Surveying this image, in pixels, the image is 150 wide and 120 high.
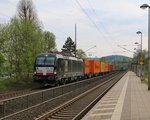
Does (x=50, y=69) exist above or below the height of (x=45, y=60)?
below

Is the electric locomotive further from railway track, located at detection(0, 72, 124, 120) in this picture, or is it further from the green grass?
railway track, located at detection(0, 72, 124, 120)

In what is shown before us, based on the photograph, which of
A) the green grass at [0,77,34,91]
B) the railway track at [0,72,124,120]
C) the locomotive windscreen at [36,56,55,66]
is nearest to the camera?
the railway track at [0,72,124,120]

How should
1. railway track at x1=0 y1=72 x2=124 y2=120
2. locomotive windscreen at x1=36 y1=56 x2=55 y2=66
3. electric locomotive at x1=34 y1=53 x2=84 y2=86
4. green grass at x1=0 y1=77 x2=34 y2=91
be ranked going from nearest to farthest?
railway track at x1=0 y1=72 x2=124 y2=120
electric locomotive at x1=34 y1=53 x2=84 y2=86
locomotive windscreen at x1=36 y1=56 x2=55 y2=66
green grass at x1=0 y1=77 x2=34 y2=91

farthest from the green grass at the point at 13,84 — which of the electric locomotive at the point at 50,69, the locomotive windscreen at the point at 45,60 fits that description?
the locomotive windscreen at the point at 45,60

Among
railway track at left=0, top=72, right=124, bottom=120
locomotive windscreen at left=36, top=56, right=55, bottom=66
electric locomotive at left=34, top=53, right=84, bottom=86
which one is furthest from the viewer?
locomotive windscreen at left=36, top=56, right=55, bottom=66

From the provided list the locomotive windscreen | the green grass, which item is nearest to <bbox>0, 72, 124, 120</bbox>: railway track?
the locomotive windscreen

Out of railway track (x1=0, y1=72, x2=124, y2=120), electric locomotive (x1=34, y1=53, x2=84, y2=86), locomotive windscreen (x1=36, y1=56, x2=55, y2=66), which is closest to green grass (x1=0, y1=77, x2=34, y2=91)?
electric locomotive (x1=34, y1=53, x2=84, y2=86)

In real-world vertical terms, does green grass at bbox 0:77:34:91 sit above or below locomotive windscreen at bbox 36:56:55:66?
below

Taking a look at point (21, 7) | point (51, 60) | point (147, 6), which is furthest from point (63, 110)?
point (21, 7)

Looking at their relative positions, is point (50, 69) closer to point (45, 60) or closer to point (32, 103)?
point (45, 60)

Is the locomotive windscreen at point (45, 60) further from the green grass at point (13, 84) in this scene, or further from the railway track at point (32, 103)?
the railway track at point (32, 103)

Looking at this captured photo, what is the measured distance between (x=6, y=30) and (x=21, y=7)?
2591 centimetres

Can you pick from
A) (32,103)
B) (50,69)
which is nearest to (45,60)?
(50,69)

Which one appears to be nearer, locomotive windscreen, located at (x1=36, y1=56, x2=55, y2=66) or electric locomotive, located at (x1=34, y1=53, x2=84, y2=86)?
electric locomotive, located at (x1=34, y1=53, x2=84, y2=86)
